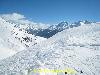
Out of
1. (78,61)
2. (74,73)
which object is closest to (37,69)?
(74,73)

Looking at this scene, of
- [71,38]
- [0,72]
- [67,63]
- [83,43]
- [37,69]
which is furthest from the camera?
[71,38]

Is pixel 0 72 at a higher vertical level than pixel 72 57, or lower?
lower

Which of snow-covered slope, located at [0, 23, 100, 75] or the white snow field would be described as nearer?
the white snow field

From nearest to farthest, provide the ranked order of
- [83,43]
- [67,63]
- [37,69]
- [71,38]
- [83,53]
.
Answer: [37,69] < [67,63] < [83,53] < [83,43] < [71,38]

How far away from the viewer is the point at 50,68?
46.0 ft

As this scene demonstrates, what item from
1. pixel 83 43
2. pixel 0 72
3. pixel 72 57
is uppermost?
pixel 83 43

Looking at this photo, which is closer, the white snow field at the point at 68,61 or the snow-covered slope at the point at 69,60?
the white snow field at the point at 68,61

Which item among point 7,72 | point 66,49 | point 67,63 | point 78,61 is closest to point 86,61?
point 78,61

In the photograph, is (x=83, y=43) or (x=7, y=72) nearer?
(x=7, y=72)

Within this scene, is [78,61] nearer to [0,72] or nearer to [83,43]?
[83,43]

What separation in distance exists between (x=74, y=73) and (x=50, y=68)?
1.91m

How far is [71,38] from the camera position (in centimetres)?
2305

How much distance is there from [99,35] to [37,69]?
42.9 ft

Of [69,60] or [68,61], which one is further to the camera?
[69,60]
